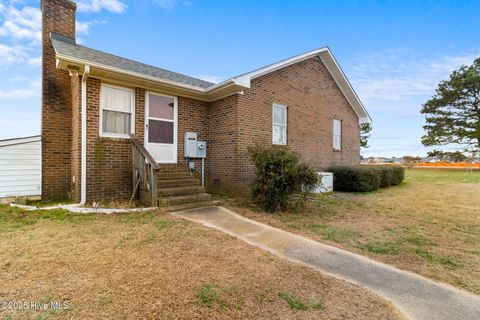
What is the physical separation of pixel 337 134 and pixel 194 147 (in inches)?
336

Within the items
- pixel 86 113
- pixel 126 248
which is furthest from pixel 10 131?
pixel 126 248

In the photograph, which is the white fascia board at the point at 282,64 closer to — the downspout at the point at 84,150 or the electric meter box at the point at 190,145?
the electric meter box at the point at 190,145

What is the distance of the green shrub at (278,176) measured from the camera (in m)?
6.08

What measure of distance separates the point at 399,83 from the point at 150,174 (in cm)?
1955

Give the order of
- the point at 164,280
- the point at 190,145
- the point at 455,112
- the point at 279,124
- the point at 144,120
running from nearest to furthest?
the point at 164,280
the point at 144,120
the point at 190,145
the point at 279,124
the point at 455,112

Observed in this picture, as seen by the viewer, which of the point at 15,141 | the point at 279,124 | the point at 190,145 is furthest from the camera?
the point at 279,124

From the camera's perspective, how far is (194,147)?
8.35m

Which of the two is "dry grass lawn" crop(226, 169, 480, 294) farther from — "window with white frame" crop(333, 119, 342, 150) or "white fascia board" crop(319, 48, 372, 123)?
"white fascia board" crop(319, 48, 372, 123)

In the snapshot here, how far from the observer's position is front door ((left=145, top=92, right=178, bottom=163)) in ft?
24.3

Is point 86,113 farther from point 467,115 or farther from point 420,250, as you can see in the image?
point 467,115

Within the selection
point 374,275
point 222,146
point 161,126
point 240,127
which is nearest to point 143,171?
point 161,126

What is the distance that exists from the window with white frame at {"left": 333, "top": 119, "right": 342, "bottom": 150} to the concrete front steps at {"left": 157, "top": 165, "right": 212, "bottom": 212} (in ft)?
28.8

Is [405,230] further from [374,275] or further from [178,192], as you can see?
[178,192]

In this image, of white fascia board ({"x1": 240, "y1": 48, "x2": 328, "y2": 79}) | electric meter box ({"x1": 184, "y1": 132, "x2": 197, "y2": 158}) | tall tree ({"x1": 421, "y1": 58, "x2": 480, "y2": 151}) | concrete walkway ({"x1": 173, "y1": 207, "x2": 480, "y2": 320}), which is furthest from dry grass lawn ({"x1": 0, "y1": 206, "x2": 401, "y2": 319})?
tall tree ({"x1": 421, "y1": 58, "x2": 480, "y2": 151})
